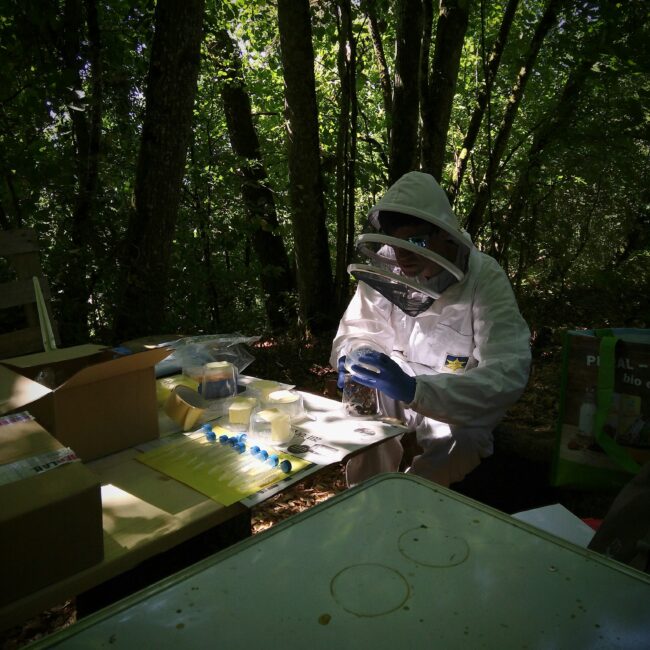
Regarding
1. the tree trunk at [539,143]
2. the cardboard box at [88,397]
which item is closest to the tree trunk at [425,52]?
the tree trunk at [539,143]

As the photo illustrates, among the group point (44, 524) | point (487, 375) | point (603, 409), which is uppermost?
point (44, 524)

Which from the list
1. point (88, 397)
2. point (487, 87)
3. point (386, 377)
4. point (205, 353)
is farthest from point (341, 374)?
point (487, 87)

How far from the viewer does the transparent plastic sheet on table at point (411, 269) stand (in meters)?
1.88

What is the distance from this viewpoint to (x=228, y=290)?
14.8ft

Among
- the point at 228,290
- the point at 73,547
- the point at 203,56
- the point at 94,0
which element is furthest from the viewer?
the point at 203,56

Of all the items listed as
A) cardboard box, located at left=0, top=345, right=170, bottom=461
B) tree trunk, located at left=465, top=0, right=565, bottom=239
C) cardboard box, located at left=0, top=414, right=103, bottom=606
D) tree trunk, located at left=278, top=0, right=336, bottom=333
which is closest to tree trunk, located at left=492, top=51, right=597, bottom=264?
tree trunk, located at left=465, top=0, right=565, bottom=239

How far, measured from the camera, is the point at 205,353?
2.08 m

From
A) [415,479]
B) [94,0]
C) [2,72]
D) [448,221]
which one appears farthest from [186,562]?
[94,0]

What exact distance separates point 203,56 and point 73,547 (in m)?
5.25

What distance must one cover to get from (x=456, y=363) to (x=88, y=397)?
4.58ft

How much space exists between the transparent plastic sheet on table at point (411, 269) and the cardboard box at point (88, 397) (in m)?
0.87

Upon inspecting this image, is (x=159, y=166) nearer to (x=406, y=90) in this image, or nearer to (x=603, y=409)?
(x=406, y=90)

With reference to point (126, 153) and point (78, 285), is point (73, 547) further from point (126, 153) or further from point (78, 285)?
point (126, 153)

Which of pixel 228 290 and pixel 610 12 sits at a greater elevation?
pixel 610 12
